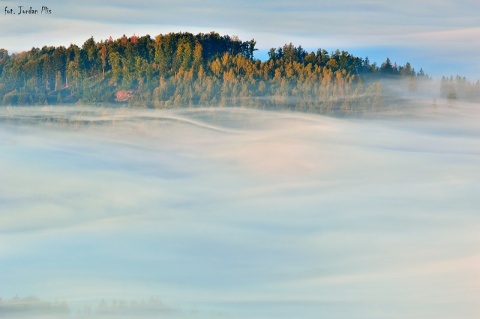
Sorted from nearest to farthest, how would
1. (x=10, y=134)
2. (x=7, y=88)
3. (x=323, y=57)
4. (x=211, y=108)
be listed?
(x=323, y=57)
(x=211, y=108)
(x=7, y=88)
(x=10, y=134)

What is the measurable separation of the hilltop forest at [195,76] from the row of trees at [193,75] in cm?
3

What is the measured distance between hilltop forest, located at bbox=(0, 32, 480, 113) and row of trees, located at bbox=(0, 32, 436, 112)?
0.03 m

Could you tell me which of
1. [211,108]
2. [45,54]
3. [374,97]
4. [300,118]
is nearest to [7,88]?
[45,54]

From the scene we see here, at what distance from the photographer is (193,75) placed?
26.9 metres

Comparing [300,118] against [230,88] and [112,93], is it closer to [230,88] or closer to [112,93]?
[230,88]

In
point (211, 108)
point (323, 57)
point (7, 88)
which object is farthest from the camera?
point (7, 88)

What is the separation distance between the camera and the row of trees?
25.9 meters

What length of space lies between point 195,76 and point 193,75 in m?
0.08

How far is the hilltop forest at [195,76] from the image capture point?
84.9 feet

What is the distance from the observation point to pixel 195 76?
88.4ft

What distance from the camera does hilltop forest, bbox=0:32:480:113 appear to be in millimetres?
25875

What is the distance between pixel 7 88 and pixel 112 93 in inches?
149

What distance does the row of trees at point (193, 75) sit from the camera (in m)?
25.9

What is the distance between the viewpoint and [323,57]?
25.9 metres
